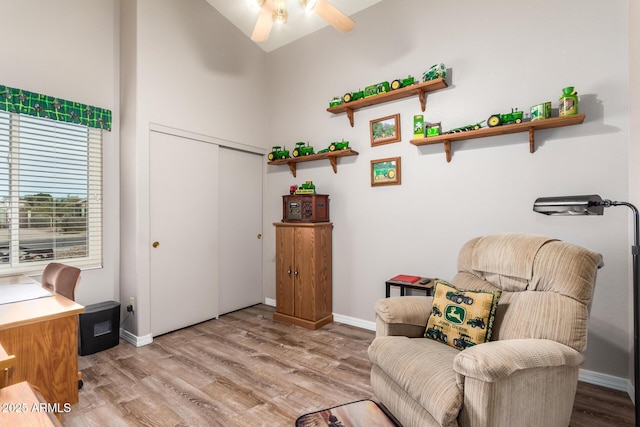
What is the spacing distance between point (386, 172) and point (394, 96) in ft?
2.36

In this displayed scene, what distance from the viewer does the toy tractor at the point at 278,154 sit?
3719 mm

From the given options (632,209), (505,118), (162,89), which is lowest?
(632,209)

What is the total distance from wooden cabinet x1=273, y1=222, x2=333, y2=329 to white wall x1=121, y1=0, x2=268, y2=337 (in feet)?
3.56

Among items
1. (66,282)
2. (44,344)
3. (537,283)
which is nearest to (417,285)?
(537,283)

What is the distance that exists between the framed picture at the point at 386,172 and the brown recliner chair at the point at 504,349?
3.72ft

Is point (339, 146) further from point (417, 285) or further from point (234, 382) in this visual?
point (234, 382)

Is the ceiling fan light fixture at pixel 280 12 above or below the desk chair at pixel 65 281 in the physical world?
above

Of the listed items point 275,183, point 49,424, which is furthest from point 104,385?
point 275,183

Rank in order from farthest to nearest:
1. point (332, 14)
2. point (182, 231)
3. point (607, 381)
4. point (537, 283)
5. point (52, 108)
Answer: point (182, 231)
point (52, 108)
point (332, 14)
point (607, 381)
point (537, 283)

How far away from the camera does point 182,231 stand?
10.6 feet

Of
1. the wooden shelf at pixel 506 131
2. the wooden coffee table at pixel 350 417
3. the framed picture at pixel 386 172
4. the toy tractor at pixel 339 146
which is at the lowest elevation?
the wooden coffee table at pixel 350 417

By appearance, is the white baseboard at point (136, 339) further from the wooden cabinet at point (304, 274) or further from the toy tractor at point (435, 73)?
the toy tractor at point (435, 73)

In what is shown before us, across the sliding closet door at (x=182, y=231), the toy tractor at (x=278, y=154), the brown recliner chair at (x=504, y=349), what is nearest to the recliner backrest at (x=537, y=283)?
the brown recliner chair at (x=504, y=349)

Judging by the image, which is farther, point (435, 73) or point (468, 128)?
point (435, 73)
